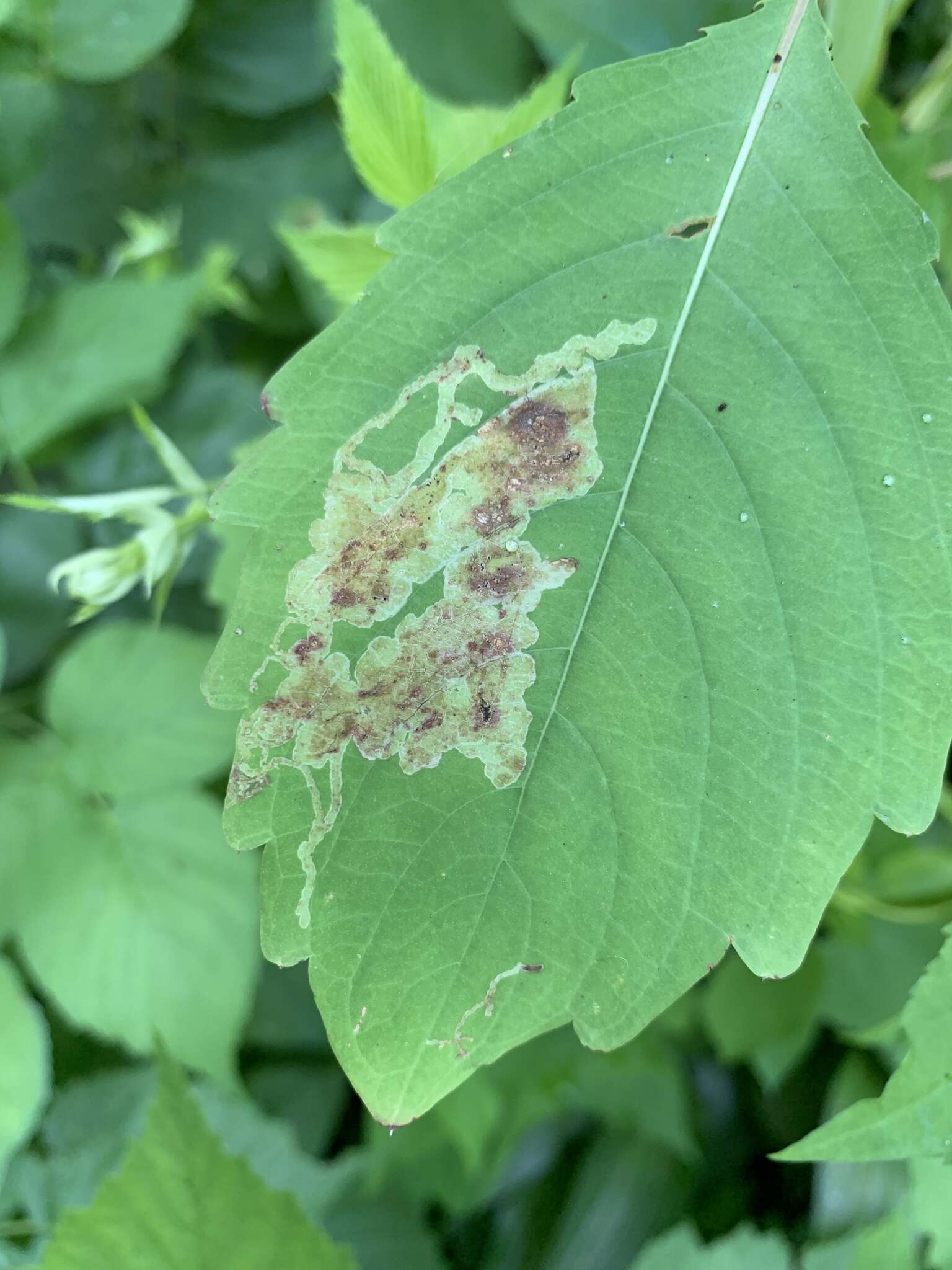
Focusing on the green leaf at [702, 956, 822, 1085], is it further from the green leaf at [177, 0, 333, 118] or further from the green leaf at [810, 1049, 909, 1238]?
the green leaf at [177, 0, 333, 118]

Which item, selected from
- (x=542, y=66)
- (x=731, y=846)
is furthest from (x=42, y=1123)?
(x=542, y=66)

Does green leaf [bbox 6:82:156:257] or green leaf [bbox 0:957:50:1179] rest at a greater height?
green leaf [bbox 6:82:156:257]

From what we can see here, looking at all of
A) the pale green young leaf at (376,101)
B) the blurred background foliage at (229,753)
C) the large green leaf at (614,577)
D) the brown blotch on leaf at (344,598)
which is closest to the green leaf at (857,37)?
the blurred background foliage at (229,753)

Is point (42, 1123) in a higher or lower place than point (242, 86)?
lower

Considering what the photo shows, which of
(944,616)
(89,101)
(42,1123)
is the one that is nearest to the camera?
(944,616)

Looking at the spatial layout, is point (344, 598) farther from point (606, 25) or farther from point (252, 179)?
point (252, 179)

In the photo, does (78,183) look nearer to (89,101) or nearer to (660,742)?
(89,101)

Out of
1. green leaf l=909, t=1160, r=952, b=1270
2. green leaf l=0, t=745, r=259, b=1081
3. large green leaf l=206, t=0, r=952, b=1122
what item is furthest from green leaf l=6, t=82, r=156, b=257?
green leaf l=909, t=1160, r=952, b=1270

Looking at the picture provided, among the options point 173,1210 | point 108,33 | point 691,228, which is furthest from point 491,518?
point 108,33
